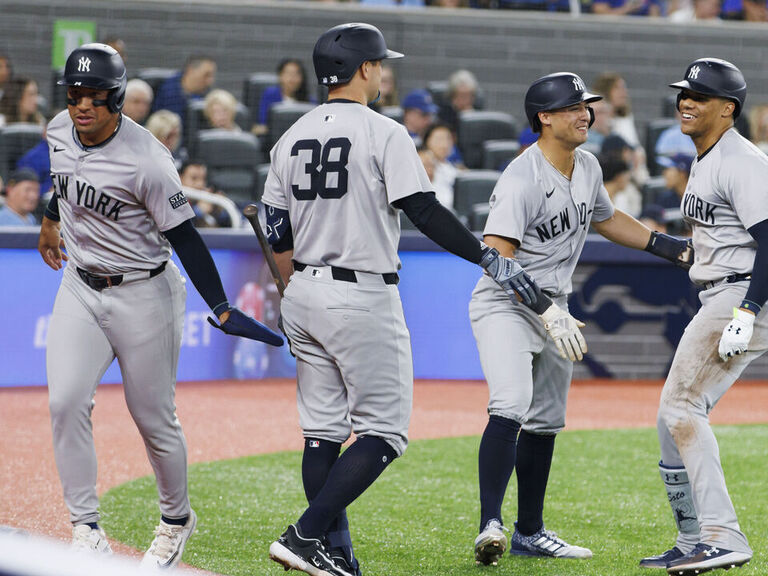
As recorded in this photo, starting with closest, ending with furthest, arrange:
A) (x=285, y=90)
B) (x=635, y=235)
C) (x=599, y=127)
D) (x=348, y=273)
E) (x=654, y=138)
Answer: (x=348, y=273), (x=635, y=235), (x=285, y=90), (x=599, y=127), (x=654, y=138)

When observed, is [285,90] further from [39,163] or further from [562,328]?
[562,328]

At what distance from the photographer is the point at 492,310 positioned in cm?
436

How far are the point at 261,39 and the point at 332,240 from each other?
9.35m

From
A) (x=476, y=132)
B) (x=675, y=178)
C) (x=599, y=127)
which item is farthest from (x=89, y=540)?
(x=599, y=127)

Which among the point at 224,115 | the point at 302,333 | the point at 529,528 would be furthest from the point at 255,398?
the point at 302,333

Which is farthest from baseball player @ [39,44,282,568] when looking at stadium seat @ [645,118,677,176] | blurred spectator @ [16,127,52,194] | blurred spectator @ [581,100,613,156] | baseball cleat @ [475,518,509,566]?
stadium seat @ [645,118,677,176]

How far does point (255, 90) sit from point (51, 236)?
7739 mm

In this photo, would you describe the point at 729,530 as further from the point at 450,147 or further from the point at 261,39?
the point at 261,39

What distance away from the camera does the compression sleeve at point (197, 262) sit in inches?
153

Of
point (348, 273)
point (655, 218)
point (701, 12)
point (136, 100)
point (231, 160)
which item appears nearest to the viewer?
point (348, 273)

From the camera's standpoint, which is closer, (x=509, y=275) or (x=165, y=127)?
(x=509, y=275)

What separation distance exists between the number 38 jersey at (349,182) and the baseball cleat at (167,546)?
1.10 metres

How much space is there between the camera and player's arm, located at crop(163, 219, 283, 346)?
385 centimetres

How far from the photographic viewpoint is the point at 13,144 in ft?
33.7
